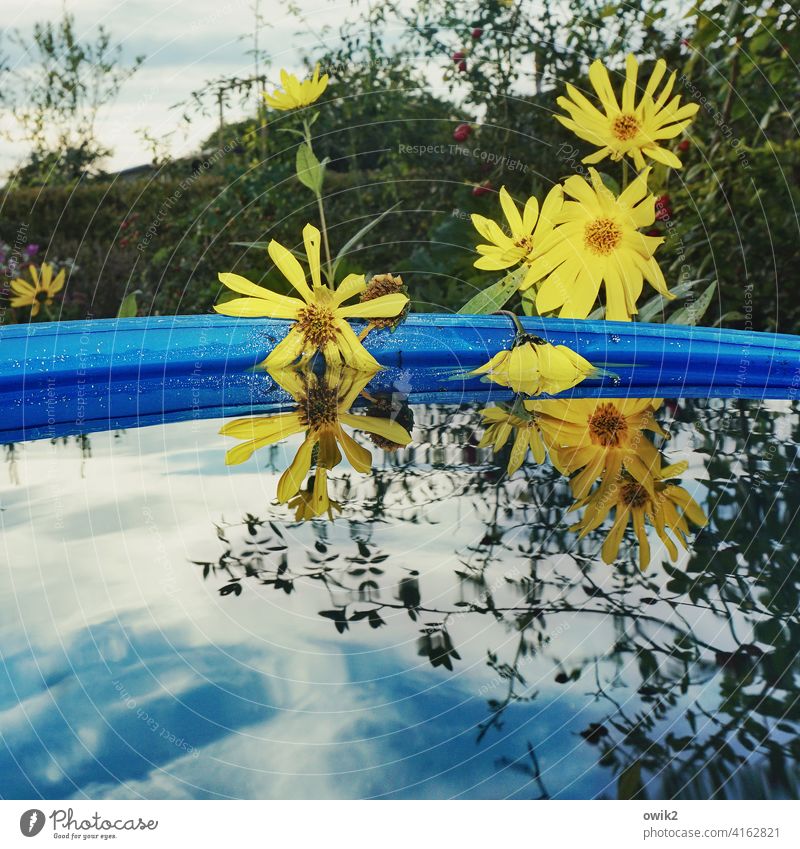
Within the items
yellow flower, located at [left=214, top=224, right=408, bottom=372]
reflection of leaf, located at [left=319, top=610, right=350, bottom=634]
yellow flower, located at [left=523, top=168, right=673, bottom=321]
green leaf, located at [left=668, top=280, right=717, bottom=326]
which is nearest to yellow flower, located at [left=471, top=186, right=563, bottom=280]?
yellow flower, located at [left=523, top=168, right=673, bottom=321]

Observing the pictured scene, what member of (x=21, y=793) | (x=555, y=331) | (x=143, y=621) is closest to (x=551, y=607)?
(x=143, y=621)

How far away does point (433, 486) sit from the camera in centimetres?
166

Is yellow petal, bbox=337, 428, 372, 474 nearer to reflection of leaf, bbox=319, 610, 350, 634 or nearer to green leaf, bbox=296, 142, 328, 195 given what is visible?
reflection of leaf, bbox=319, 610, 350, 634

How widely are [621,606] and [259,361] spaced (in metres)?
1.68

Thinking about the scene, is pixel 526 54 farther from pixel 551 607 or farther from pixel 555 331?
pixel 551 607

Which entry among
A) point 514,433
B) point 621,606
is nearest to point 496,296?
point 514,433

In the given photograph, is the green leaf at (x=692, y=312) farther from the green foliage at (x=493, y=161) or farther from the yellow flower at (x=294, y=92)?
the yellow flower at (x=294, y=92)

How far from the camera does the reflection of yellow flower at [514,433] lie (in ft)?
5.98

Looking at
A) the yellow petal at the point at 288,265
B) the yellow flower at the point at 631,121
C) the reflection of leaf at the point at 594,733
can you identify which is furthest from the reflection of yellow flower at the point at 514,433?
the reflection of leaf at the point at 594,733

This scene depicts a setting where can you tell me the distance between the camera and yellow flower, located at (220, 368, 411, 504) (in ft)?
5.68

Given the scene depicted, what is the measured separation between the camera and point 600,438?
6.25 ft

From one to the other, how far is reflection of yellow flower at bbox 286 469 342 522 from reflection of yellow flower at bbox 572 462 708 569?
0.39m

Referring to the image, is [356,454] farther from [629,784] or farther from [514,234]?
[629,784]

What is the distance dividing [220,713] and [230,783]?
0.10 metres
